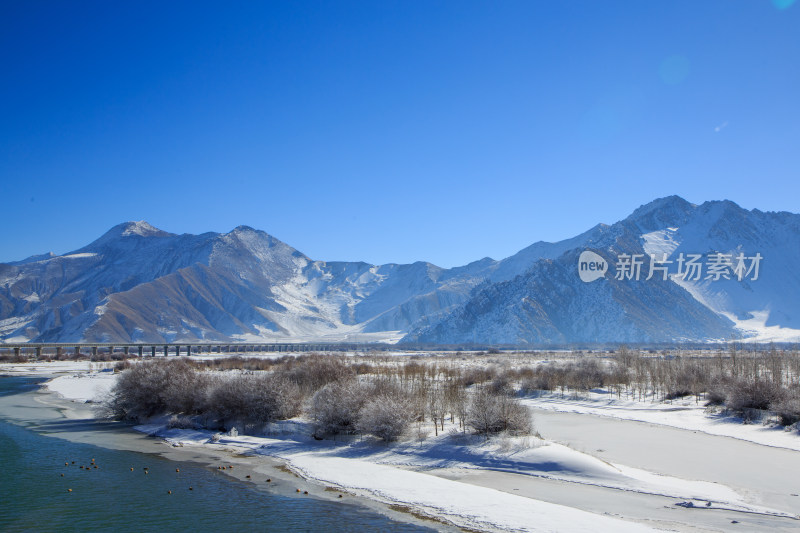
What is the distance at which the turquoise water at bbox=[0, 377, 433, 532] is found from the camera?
12883 mm

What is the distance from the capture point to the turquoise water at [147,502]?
12883mm

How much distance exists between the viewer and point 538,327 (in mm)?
166375

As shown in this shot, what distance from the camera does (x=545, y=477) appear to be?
55.7ft

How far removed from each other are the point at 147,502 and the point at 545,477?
10.9 meters

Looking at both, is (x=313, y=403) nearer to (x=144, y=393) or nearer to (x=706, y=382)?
(x=144, y=393)

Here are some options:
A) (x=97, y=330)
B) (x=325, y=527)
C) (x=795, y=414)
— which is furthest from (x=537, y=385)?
(x=97, y=330)

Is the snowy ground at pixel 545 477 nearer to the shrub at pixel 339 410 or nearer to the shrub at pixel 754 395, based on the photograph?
the shrub at pixel 339 410

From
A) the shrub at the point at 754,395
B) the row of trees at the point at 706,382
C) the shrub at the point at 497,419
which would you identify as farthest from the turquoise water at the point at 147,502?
the shrub at the point at 754,395

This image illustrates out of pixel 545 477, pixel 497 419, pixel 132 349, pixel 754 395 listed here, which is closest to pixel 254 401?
pixel 497 419

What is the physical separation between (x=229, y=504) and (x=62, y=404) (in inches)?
1065

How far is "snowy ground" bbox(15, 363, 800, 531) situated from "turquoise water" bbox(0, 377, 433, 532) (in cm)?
205

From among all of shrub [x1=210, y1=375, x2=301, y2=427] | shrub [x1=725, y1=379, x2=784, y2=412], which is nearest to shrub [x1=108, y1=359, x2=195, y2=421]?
shrub [x1=210, y1=375, x2=301, y2=427]

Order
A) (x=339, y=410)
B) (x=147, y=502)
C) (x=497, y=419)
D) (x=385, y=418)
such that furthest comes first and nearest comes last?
1. (x=339, y=410)
2. (x=385, y=418)
3. (x=497, y=419)
4. (x=147, y=502)

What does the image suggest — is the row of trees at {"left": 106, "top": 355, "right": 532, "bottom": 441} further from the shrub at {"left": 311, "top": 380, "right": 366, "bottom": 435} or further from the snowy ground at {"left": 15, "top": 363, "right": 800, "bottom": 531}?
the snowy ground at {"left": 15, "top": 363, "right": 800, "bottom": 531}
